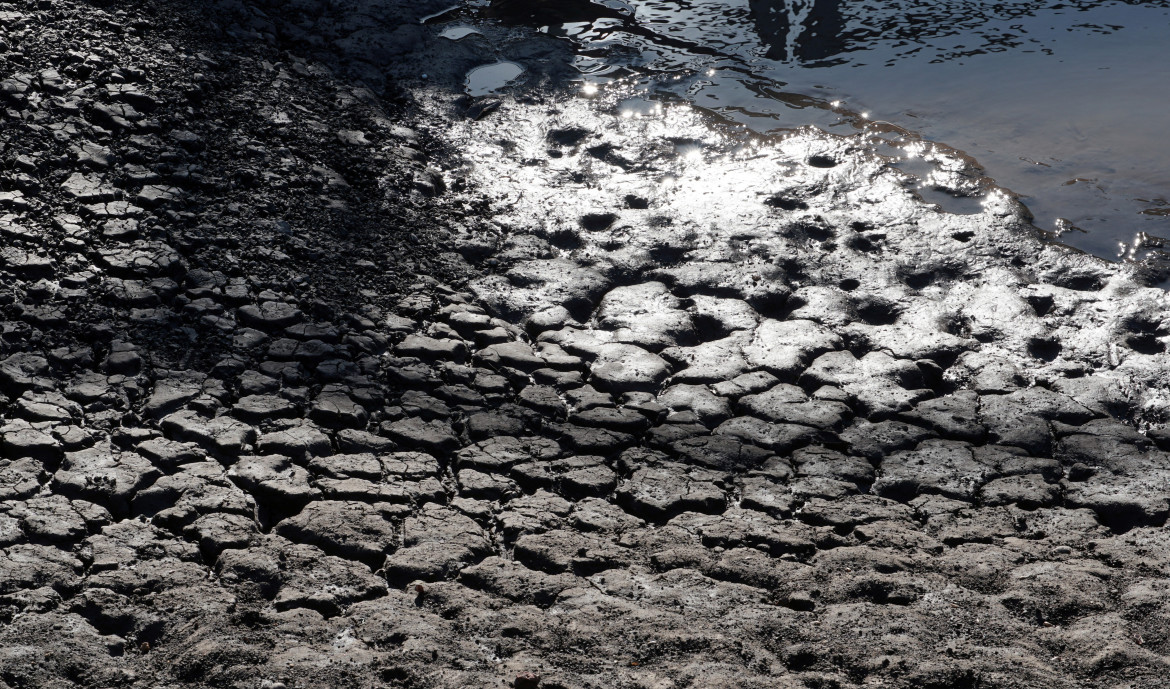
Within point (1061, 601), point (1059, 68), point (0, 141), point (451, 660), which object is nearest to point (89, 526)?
point (451, 660)

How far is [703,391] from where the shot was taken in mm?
2777


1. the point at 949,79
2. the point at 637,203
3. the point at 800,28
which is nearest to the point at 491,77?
the point at 637,203

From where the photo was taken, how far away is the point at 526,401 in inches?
107

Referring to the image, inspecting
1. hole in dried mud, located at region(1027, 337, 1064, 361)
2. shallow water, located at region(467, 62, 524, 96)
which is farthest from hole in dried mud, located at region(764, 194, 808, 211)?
shallow water, located at region(467, 62, 524, 96)

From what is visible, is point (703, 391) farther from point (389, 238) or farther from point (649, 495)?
point (389, 238)

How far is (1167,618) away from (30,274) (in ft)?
9.97

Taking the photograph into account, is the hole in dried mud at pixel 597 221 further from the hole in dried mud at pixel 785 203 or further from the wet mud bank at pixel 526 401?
the hole in dried mud at pixel 785 203

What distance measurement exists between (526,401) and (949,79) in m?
3.06

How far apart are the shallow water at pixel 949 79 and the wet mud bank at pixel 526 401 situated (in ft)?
0.78

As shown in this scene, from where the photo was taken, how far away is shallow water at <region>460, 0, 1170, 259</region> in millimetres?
3771

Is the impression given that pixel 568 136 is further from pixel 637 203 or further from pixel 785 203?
→ pixel 785 203

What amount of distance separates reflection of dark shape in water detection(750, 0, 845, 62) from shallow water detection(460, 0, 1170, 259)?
0.01m

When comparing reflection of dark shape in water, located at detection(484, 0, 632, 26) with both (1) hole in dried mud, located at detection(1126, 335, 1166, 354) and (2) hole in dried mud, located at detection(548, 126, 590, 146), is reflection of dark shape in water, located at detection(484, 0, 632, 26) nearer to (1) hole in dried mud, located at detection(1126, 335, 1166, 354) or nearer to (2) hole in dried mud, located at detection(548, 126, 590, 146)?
(2) hole in dried mud, located at detection(548, 126, 590, 146)

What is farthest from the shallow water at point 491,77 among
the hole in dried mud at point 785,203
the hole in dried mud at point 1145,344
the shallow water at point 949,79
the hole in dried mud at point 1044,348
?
the hole in dried mud at point 1145,344
